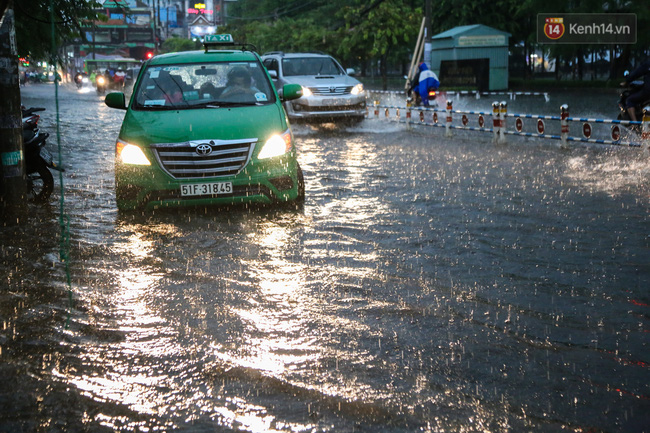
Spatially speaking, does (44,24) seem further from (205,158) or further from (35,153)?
(205,158)

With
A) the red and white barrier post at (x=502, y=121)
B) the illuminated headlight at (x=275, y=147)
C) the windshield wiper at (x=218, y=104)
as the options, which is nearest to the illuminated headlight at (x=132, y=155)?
the windshield wiper at (x=218, y=104)

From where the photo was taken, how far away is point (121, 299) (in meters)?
5.64

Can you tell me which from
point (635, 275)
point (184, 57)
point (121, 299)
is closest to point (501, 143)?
point (184, 57)

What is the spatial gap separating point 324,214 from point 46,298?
376 cm

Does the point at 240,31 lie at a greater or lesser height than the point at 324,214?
greater

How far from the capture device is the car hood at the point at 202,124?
8609 mm

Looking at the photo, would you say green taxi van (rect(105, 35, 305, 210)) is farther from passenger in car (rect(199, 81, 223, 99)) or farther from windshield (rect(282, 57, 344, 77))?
windshield (rect(282, 57, 344, 77))

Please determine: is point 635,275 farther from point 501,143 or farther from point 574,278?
point 501,143

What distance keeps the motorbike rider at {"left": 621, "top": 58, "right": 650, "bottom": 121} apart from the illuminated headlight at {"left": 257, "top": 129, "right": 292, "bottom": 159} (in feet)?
30.5

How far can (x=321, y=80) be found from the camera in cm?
2164

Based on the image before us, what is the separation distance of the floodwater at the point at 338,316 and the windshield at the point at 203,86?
4.42 feet

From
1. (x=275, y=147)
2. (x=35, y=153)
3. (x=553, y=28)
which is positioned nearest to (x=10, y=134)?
(x=35, y=153)

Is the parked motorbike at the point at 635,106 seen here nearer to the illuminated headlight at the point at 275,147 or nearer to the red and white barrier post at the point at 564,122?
the red and white barrier post at the point at 564,122

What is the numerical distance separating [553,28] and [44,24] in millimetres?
31825
